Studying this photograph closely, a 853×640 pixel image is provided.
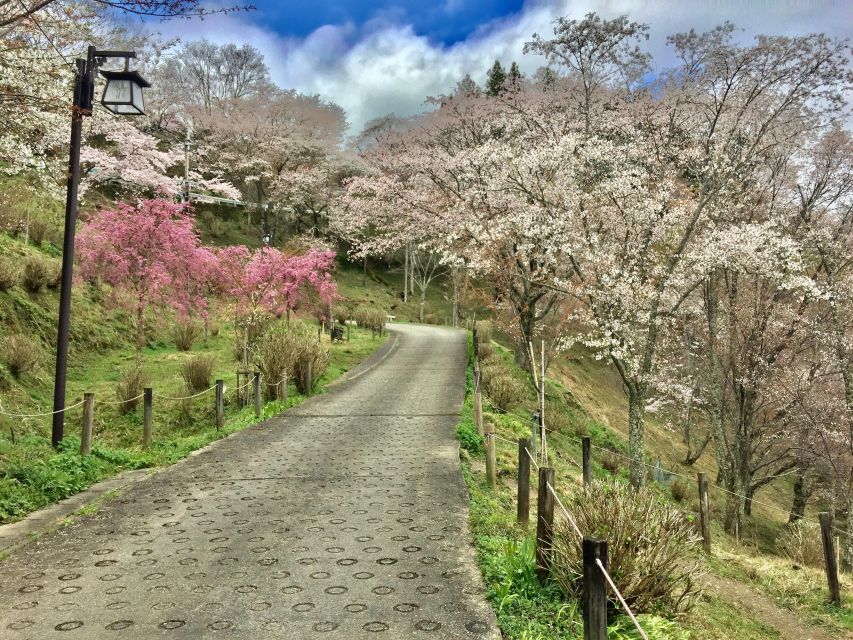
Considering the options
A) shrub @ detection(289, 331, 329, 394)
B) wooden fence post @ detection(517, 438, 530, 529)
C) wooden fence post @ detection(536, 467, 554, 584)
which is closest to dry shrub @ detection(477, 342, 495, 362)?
shrub @ detection(289, 331, 329, 394)

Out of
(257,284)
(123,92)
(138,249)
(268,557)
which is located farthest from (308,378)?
(268,557)

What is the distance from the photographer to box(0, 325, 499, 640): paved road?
4008 mm

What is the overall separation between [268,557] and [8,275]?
14.5 meters

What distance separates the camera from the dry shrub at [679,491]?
58.1ft

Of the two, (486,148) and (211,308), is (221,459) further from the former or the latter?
(211,308)

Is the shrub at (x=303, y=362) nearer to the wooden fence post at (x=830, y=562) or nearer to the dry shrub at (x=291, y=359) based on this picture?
the dry shrub at (x=291, y=359)

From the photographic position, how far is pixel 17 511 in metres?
6.29

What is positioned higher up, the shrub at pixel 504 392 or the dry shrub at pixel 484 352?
the dry shrub at pixel 484 352

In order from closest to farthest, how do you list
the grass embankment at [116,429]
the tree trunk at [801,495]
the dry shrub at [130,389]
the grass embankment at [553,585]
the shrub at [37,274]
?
the grass embankment at [553,585] → the grass embankment at [116,429] → the dry shrub at [130,389] → the shrub at [37,274] → the tree trunk at [801,495]

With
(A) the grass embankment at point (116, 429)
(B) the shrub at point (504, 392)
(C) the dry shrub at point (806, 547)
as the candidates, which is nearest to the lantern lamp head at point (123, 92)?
(A) the grass embankment at point (116, 429)

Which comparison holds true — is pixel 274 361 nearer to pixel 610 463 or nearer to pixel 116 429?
pixel 116 429

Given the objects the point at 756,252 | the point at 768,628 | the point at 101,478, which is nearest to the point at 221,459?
the point at 101,478

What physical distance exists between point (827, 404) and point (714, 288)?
5.88 metres

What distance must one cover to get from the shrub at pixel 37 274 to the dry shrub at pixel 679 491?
1992 centimetres
